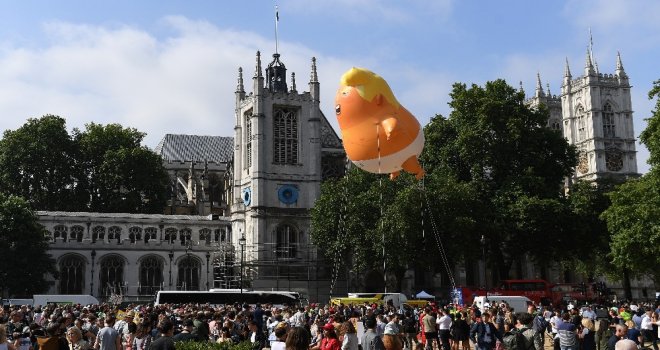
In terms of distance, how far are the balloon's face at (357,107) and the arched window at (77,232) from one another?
4326 centimetres

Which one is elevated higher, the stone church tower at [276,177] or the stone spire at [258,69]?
the stone spire at [258,69]

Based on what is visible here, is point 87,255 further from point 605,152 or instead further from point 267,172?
point 605,152

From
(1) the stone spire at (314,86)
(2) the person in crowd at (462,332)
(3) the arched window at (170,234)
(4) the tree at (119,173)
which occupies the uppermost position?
(1) the stone spire at (314,86)

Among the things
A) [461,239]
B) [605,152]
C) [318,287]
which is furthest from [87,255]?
[605,152]

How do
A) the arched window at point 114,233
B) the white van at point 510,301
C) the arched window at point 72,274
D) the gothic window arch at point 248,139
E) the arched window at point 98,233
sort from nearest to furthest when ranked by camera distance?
the white van at point 510,301 < the arched window at point 72,274 < the gothic window arch at point 248,139 < the arched window at point 98,233 < the arched window at point 114,233

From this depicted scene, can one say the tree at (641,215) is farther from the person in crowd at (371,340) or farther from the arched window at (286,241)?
the person in crowd at (371,340)

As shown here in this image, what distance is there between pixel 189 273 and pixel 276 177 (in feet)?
37.2

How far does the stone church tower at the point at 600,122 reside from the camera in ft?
273


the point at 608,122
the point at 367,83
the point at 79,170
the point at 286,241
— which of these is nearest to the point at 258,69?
the point at 286,241

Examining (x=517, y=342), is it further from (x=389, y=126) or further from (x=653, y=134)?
(x=653, y=134)

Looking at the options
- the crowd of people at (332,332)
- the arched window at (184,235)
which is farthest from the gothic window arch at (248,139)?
the crowd of people at (332,332)

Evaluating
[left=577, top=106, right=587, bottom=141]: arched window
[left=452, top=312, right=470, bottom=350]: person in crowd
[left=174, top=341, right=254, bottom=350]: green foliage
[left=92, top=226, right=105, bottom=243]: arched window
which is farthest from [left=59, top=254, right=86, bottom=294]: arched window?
[left=577, top=106, right=587, bottom=141]: arched window

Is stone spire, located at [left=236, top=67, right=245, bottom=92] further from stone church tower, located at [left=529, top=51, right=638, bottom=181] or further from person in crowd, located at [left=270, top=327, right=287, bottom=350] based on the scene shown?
person in crowd, located at [left=270, top=327, right=287, bottom=350]

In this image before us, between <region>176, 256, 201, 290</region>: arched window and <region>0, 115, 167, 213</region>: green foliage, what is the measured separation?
1295cm
